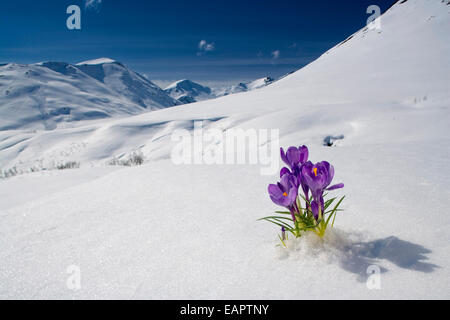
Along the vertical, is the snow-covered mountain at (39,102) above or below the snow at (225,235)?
above

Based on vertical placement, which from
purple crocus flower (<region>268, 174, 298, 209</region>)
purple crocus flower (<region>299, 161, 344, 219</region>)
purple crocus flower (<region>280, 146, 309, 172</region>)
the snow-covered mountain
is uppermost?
the snow-covered mountain

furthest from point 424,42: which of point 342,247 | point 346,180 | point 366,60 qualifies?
point 342,247

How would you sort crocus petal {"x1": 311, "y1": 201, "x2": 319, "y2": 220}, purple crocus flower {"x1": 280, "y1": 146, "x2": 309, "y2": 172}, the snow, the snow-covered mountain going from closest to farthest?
the snow
crocus petal {"x1": 311, "y1": 201, "x2": 319, "y2": 220}
purple crocus flower {"x1": 280, "y1": 146, "x2": 309, "y2": 172}
the snow-covered mountain

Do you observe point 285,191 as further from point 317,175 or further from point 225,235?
point 225,235

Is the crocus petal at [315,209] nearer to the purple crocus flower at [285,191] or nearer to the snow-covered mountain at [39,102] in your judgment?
the purple crocus flower at [285,191]

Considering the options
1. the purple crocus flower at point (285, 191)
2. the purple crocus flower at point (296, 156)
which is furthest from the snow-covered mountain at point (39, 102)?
the purple crocus flower at point (285, 191)

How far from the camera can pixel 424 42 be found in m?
17.7

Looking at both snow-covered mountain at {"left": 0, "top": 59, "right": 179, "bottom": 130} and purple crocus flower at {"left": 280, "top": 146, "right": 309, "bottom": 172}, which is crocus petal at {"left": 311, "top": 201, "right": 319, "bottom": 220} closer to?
purple crocus flower at {"left": 280, "top": 146, "right": 309, "bottom": 172}

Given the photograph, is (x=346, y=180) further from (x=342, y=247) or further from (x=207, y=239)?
(x=207, y=239)

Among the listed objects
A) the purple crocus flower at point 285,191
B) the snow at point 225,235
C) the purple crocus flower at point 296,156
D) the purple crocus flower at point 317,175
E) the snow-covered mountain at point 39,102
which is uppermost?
the snow-covered mountain at point 39,102

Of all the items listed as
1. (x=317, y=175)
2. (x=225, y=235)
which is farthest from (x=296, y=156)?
(x=225, y=235)

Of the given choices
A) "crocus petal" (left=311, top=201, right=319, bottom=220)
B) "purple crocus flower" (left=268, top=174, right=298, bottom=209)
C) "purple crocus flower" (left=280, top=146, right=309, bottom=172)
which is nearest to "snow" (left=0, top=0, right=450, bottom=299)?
"crocus petal" (left=311, top=201, right=319, bottom=220)

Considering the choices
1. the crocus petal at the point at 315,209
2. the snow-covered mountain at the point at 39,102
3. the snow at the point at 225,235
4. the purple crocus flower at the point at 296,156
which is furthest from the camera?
the snow-covered mountain at the point at 39,102
